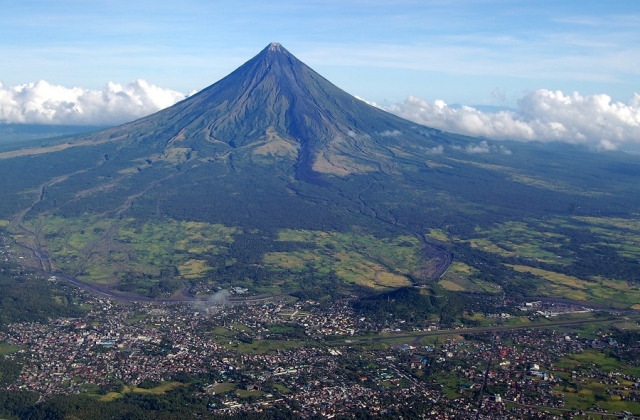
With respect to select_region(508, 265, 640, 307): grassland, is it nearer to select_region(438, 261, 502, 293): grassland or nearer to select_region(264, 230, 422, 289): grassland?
select_region(438, 261, 502, 293): grassland

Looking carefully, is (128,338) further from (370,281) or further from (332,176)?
(332,176)

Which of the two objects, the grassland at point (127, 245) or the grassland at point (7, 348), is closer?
the grassland at point (7, 348)

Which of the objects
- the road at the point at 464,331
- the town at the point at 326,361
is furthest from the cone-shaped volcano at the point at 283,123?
the road at the point at 464,331

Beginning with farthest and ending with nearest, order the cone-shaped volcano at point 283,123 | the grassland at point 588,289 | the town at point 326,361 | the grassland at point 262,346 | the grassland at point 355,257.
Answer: the cone-shaped volcano at point 283,123
the grassland at point 355,257
the grassland at point 588,289
the grassland at point 262,346
the town at point 326,361

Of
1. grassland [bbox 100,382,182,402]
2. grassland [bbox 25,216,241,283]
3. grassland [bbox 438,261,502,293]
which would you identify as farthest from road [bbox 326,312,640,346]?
grassland [bbox 25,216,241,283]

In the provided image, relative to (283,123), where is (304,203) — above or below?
below

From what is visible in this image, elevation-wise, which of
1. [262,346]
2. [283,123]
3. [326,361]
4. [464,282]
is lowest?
[262,346]

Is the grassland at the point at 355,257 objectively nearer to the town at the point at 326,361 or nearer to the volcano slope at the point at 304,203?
the volcano slope at the point at 304,203

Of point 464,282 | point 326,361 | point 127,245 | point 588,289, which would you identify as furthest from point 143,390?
point 588,289

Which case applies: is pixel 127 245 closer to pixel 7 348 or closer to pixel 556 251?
pixel 7 348

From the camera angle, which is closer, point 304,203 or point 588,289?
point 588,289
